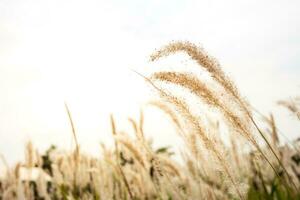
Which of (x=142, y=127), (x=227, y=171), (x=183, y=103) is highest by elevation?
(x=142, y=127)

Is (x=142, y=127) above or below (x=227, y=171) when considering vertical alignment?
above

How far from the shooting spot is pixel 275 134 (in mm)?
3305

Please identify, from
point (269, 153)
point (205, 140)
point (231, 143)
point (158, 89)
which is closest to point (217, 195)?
point (269, 153)

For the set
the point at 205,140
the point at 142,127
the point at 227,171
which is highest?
the point at 142,127

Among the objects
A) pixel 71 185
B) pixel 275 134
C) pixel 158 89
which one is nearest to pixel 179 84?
pixel 158 89

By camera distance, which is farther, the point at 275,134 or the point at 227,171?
the point at 275,134

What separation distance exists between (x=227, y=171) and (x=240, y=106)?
33cm

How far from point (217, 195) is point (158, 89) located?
0.92 metres

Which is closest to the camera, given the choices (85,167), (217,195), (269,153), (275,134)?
(269,153)

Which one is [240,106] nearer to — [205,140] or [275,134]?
[205,140]

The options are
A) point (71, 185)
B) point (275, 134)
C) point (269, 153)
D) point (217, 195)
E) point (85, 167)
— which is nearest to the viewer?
point (269, 153)

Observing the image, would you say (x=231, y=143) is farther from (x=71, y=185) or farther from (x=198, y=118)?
(x=198, y=118)

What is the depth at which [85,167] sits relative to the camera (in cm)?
489

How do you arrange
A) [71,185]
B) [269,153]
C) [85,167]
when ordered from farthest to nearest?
[85,167] < [71,185] < [269,153]
